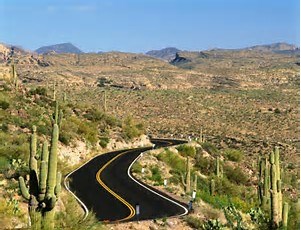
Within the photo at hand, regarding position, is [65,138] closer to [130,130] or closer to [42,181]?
[130,130]

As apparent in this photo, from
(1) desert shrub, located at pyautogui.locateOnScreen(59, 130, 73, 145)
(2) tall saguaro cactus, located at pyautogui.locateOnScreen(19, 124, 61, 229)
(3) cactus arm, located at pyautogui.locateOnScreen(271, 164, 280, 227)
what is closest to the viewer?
(2) tall saguaro cactus, located at pyautogui.locateOnScreen(19, 124, 61, 229)

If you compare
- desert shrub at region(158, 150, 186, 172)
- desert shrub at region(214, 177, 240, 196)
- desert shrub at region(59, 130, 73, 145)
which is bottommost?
desert shrub at region(214, 177, 240, 196)

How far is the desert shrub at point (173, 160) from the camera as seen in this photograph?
39.2 m

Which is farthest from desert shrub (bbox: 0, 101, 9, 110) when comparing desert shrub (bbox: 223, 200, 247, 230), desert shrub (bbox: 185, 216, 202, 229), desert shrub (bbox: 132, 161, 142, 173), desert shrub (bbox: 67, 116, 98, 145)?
desert shrub (bbox: 223, 200, 247, 230)

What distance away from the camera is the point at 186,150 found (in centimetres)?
4422

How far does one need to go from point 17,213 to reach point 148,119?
60.6 m

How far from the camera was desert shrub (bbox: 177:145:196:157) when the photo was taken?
143 ft

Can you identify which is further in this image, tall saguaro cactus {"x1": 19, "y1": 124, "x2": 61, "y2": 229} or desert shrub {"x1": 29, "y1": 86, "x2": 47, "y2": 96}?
desert shrub {"x1": 29, "y1": 86, "x2": 47, "y2": 96}

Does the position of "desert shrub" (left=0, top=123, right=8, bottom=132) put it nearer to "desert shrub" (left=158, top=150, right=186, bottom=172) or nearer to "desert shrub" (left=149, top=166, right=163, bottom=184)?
"desert shrub" (left=149, top=166, right=163, bottom=184)

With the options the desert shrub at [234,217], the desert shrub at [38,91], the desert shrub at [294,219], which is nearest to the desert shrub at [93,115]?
the desert shrub at [38,91]

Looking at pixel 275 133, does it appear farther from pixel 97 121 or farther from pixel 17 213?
pixel 17 213

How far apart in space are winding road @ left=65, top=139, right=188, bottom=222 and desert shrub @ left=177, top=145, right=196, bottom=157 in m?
8.89

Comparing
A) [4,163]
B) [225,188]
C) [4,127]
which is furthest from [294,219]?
[4,127]

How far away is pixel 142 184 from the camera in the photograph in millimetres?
29328
